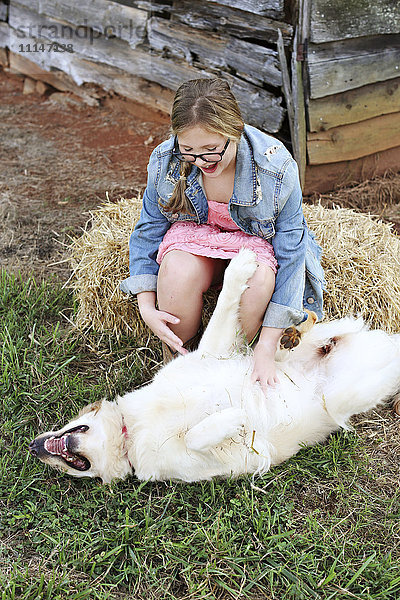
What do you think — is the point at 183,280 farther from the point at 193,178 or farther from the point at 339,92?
the point at 339,92

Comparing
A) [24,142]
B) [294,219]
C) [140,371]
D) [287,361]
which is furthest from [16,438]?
[24,142]

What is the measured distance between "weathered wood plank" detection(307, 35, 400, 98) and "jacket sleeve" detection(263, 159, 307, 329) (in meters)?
1.95

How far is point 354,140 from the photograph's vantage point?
4.76m

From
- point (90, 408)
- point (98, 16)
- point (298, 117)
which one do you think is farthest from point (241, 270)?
point (98, 16)

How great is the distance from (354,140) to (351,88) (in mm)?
433

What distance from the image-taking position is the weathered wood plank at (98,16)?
231 inches

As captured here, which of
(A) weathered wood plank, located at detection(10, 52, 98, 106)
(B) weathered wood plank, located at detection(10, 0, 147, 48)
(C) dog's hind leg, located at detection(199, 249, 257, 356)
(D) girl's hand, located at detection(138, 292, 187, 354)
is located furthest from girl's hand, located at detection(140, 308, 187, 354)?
(A) weathered wood plank, located at detection(10, 52, 98, 106)

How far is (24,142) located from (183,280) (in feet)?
13.8

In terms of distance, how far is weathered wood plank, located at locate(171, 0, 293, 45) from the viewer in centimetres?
434

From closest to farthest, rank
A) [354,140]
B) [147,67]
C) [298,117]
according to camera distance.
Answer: [298,117]
[354,140]
[147,67]

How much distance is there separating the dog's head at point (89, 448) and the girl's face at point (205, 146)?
1.18 m

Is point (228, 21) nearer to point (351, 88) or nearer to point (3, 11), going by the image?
point (351, 88)

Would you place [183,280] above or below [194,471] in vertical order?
above

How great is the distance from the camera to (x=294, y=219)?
271cm
